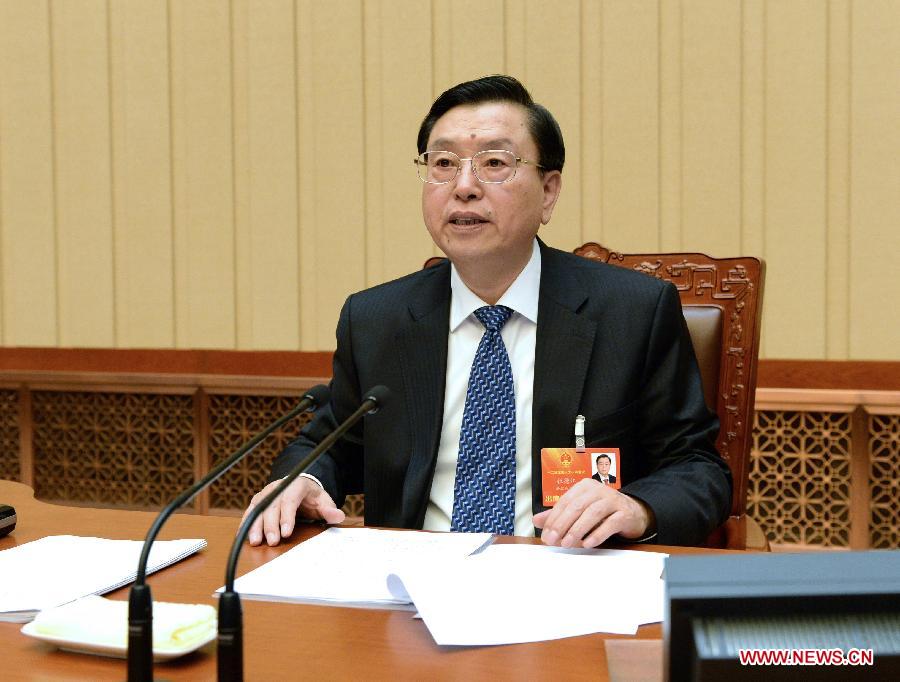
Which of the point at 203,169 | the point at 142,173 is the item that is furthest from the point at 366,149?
the point at 142,173

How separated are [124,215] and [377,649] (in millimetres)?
3329

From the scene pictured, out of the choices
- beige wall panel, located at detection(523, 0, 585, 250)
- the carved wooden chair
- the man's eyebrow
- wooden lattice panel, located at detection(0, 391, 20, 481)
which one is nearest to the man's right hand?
the man's eyebrow

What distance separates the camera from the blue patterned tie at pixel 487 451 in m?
1.80

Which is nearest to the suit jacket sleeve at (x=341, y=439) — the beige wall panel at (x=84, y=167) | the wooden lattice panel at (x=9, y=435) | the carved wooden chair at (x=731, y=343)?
the carved wooden chair at (x=731, y=343)

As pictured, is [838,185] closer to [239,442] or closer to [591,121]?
[591,121]

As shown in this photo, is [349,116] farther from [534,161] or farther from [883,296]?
[883,296]

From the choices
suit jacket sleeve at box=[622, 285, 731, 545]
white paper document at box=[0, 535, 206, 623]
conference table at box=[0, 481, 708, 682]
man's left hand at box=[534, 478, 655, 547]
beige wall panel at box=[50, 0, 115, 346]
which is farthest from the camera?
beige wall panel at box=[50, 0, 115, 346]

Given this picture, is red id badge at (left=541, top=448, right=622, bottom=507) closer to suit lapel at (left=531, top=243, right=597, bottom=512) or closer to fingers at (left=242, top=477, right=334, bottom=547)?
suit lapel at (left=531, top=243, right=597, bottom=512)

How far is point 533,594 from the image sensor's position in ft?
3.75

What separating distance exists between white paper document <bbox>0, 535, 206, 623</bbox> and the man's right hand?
100 millimetres

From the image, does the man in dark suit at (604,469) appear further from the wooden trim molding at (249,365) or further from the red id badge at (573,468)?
the wooden trim molding at (249,365)

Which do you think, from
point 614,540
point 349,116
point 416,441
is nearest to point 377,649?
point 614,540

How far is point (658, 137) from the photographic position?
3.33 metres

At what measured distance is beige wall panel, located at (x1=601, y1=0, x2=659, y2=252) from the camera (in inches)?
131
